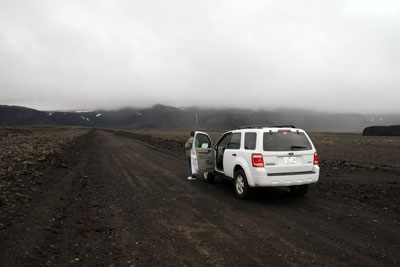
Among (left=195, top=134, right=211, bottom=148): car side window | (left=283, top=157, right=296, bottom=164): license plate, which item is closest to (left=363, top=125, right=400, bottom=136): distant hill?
(left=195, top=134, right=211, bottom=148): car side window

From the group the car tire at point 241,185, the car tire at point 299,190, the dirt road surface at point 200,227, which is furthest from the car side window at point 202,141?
the car tire at point 299,190

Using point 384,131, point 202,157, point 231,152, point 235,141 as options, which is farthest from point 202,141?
point 384,131

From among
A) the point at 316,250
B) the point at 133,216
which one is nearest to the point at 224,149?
the point at 133,216

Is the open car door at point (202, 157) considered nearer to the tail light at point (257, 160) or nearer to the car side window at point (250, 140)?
the car side window at point (250, 140)

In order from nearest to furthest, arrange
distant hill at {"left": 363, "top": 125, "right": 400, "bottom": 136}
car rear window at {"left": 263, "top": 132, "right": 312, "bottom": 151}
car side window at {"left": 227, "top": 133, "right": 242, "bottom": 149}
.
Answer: car rear window at {"left": 263, "top": 132, "right": 312, "bottom": 151}, car side window at {"left": 227, "top": 133, "right": 242, "bottom": 149}, distant hill at {"left": 363, "top": 125, "right": 400, "bottom": 136}

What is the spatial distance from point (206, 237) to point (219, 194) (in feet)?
11.3

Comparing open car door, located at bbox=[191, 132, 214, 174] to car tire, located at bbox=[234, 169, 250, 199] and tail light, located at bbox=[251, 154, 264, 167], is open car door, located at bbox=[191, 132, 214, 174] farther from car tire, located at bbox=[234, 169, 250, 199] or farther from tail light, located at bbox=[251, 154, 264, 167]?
tail light, located at bbox=[251, 154, 264, 167]

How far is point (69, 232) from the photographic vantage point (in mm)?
5289

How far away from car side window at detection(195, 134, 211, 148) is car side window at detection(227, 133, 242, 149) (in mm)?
1415

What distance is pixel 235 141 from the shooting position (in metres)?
8.59

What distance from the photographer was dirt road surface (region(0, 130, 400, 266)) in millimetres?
4242

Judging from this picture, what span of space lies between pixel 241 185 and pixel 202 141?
11.1 ft

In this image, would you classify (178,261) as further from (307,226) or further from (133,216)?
(307,226)

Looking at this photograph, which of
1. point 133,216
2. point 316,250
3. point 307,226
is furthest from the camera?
point 133,216
